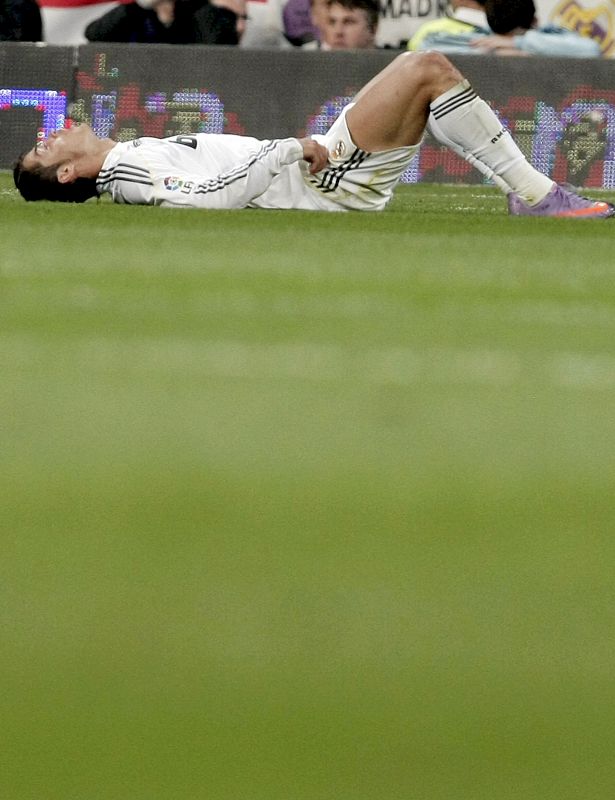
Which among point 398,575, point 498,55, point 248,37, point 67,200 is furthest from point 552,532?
point 248,37

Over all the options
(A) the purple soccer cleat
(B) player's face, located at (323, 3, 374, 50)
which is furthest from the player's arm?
(B) player's face, located at (323, 3, 374, 50)

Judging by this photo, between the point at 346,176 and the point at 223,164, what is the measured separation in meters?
0.46

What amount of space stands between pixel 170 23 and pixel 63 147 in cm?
513

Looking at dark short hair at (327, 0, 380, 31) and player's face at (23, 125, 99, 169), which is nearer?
player's face at (23, 125, 99, 169)

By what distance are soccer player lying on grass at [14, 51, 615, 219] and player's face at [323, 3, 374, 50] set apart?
4.56 m

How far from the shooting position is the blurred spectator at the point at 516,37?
10755 millimetres

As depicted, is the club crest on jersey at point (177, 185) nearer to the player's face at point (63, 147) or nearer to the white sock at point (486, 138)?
the player's face at point (63, 147)

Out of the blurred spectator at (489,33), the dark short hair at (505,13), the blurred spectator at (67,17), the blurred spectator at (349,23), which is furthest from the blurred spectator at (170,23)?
the dark short hair at (505,13)

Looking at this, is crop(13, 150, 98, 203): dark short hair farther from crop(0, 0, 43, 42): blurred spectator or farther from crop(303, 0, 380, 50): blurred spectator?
crop(0, 0, 43, 42): blurred spectator

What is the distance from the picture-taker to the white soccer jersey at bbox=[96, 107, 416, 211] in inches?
240

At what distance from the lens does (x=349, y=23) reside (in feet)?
37.0

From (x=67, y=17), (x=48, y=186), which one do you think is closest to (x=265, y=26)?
(x=67, y=17)

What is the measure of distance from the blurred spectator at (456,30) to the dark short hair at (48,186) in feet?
14.1

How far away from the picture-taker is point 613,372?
272cm
